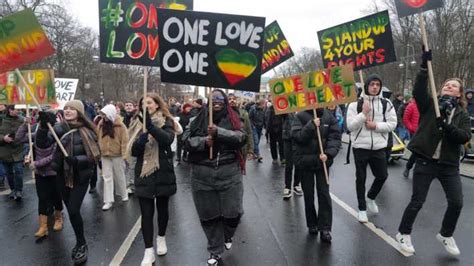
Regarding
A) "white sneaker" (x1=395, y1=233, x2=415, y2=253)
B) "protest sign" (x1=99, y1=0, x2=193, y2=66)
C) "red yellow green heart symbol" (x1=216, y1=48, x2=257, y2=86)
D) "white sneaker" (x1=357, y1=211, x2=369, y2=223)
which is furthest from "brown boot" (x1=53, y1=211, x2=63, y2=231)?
"white sneaker" (x1=395, y1=233, x2=415, y2=253)

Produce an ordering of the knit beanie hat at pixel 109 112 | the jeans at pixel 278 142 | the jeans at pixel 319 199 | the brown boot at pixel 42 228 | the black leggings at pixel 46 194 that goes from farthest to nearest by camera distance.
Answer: the jeans at pixel 278 142 → the knit beanie hat at pixel 109 112 → the black leggings at pixel 46 194 → the brown boot at pixel 42 228 → the jeans at pixel 319 199

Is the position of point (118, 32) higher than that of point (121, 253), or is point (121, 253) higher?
point (118, 32)

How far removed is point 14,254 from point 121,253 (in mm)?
1283

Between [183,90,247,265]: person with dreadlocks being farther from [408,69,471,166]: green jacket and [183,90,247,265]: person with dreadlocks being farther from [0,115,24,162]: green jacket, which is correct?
[0,115,24,162]: green jacket

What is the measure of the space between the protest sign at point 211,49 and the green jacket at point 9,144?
474cm

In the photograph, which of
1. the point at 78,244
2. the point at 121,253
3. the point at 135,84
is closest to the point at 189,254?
the point at 121,253

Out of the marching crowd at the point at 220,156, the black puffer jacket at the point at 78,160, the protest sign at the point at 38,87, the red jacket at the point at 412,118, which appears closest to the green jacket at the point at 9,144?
the protest sign at the point at 38,87

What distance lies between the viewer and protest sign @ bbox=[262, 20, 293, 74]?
9.13 metres

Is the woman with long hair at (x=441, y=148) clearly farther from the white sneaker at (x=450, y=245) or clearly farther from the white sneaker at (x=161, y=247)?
the white sneaker at (x=161, y=247)

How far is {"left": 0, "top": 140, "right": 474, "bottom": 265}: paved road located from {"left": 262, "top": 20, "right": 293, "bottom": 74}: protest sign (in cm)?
321

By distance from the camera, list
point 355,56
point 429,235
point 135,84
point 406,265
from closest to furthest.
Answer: point 406,265 → point 429,235 → point 355,56 → point 135,84

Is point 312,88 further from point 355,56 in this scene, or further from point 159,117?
point 159,117

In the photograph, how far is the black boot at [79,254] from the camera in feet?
14.5

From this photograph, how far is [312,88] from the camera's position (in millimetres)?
5137
